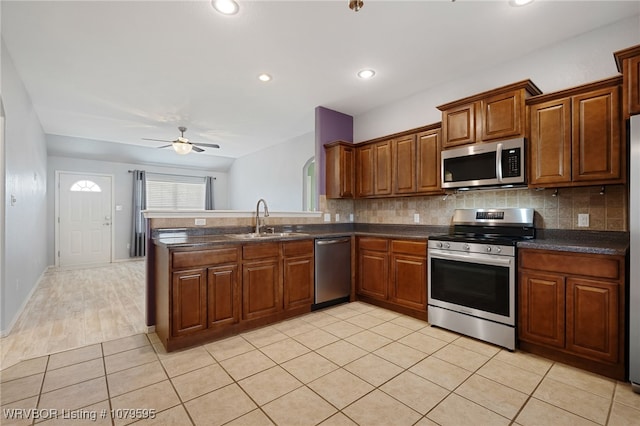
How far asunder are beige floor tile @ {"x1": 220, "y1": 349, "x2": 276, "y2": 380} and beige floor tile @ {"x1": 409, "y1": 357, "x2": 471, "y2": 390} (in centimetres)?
112

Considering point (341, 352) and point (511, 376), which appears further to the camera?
point (341, 352)

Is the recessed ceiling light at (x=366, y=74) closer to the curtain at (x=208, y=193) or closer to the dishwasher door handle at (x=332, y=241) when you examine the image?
the dishwasher door handle at (x=332, y=241)

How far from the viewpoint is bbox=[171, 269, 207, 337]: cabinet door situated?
2.53 m

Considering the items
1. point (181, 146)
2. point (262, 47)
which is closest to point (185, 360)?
point (262, 47)

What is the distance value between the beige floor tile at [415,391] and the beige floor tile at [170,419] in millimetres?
1217

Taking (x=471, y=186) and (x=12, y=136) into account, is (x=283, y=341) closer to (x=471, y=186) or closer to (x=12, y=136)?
(x=471, y=186)

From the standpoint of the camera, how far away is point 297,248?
3.39 m

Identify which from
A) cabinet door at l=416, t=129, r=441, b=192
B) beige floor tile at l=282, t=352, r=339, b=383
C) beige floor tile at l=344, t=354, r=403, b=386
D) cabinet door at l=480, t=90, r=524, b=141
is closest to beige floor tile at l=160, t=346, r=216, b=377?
beige floor tile at l=282, t=352, r=339, b=383

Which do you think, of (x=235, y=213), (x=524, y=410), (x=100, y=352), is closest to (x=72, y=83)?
(x=235, y=213)

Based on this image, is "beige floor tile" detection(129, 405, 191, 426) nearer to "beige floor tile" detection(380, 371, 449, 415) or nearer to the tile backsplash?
"beige floor tile" detection(380, 371, 449, 415)

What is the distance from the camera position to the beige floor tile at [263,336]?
8.98ft

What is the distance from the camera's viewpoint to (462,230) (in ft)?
11.0

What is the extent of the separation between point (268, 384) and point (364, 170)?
303 cm

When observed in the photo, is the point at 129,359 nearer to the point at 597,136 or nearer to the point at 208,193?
the point at 597,136
